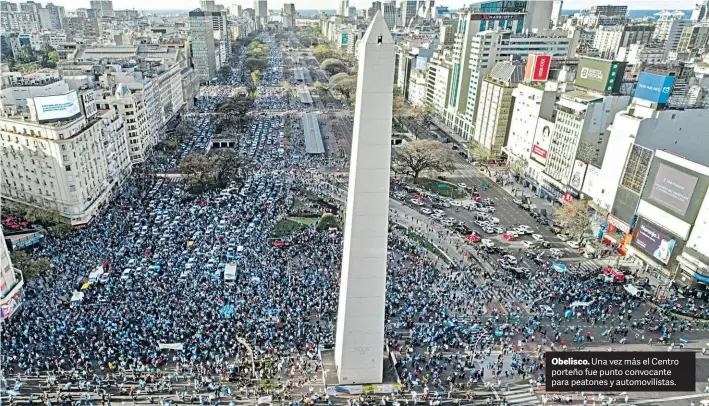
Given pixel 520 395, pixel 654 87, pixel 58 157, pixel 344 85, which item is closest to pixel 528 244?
pixel 654 87

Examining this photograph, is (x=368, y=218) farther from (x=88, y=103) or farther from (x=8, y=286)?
(x=88, y=103)

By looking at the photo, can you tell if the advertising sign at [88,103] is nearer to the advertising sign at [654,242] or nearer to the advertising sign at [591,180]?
the advertising sign at [591,180]

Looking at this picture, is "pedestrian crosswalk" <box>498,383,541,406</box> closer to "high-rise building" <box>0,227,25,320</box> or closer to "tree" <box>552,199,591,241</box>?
"tree" <box>552,199,591,241</box>

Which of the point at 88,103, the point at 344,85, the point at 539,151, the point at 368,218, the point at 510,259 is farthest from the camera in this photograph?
the point at 344,85

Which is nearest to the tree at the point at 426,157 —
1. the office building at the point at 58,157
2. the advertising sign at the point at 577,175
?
the advertising sign at the point at 577,175

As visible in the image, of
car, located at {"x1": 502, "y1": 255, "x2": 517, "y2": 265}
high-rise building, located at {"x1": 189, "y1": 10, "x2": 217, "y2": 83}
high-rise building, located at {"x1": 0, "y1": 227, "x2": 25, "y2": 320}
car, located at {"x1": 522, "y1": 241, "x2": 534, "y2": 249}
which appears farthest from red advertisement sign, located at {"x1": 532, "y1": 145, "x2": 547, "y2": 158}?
high-rise building, located at {"x1": 189, "y1": 10, "x2": 217, "y2": 83}

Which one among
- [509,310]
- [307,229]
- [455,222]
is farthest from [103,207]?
[509,310]
